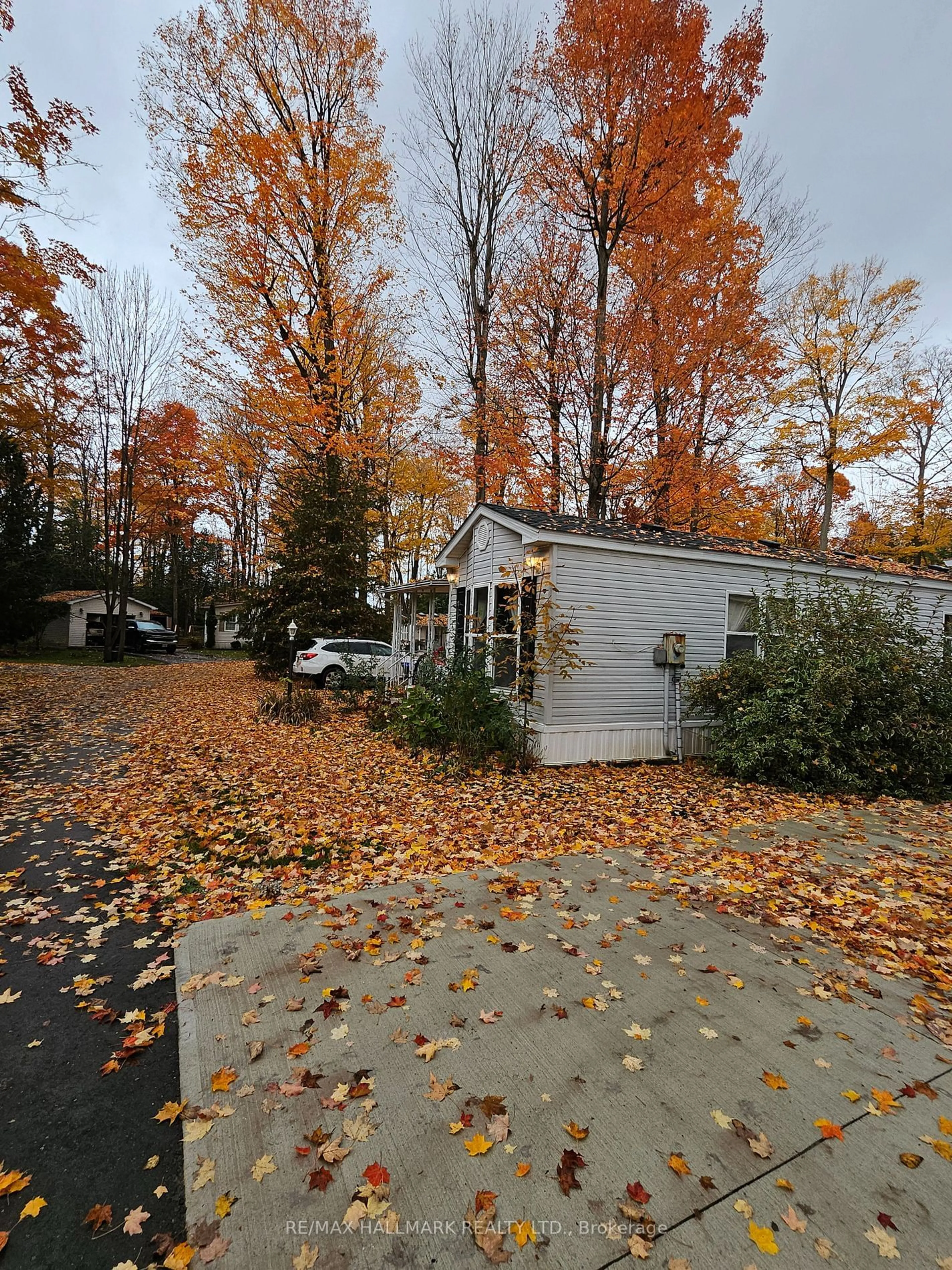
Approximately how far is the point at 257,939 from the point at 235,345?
16082mm

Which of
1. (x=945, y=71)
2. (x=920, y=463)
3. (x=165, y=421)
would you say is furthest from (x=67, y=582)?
(x=920, y=463)

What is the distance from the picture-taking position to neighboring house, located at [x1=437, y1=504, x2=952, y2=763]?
7.68 m

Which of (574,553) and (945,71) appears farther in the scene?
(945,71)

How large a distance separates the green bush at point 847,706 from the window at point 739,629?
142 cm

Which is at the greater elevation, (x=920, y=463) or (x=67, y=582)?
(x=920, y=463)

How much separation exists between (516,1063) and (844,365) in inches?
757

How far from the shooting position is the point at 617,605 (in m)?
8.04

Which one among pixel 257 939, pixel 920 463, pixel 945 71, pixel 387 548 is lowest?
pixel 257 939

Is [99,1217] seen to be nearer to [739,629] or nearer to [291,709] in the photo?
[291,709]

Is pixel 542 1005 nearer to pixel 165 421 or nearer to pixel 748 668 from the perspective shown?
pixel 748 668

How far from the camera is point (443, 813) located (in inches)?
219

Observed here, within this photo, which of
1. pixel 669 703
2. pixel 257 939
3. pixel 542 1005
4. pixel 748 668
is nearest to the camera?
pixel 542 1005

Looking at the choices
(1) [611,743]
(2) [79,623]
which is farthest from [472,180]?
(2) [79,623]

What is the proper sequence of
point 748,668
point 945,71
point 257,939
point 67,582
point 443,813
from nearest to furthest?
point 257,939
point 443,813
point 748,668
point 945,71
point 67,582
